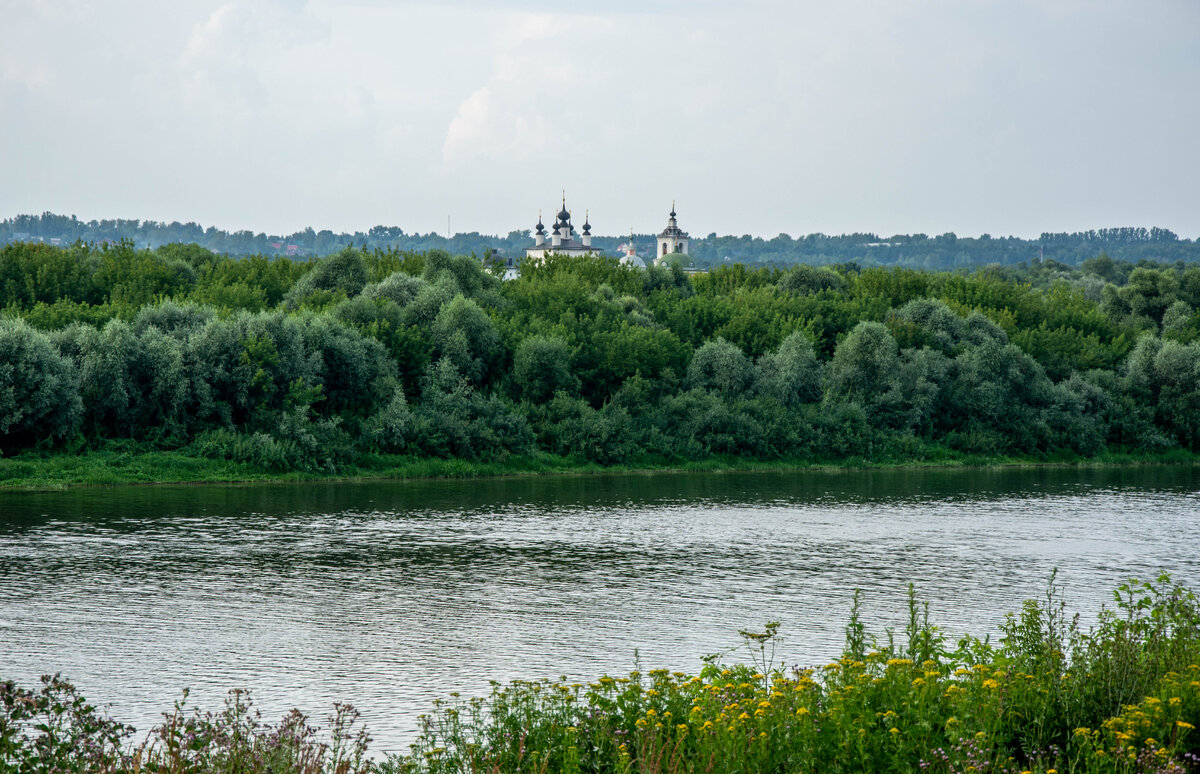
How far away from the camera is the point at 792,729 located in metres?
12.4

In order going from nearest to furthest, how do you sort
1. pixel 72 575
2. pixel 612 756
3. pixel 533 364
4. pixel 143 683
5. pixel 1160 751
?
pixel 1160 751
pixel 612 756
pixel 143 683
pixel 72 575
pixel 533 364

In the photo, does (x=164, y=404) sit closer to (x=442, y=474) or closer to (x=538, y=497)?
(x=442, y=474)

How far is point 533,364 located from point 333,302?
1212 centimetres

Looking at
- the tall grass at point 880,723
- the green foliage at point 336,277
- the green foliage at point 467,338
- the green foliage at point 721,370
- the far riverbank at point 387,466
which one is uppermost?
the green foliage at point 336,277

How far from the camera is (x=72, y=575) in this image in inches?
1177

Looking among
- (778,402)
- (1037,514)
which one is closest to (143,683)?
(1037,514)

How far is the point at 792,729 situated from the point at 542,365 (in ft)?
182

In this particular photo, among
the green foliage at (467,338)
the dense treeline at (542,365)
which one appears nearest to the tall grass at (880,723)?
the dense treeline at (542,365)

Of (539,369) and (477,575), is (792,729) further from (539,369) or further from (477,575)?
→ (539,369)

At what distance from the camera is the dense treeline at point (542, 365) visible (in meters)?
55.0

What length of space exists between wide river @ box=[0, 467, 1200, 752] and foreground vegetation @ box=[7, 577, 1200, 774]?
4.03 metres

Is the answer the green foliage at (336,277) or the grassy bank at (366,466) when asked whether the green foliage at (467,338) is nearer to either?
the grassy bank at (366,466)

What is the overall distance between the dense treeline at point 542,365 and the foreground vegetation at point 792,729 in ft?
138

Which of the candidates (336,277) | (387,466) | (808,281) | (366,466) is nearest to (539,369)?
(387,466)
